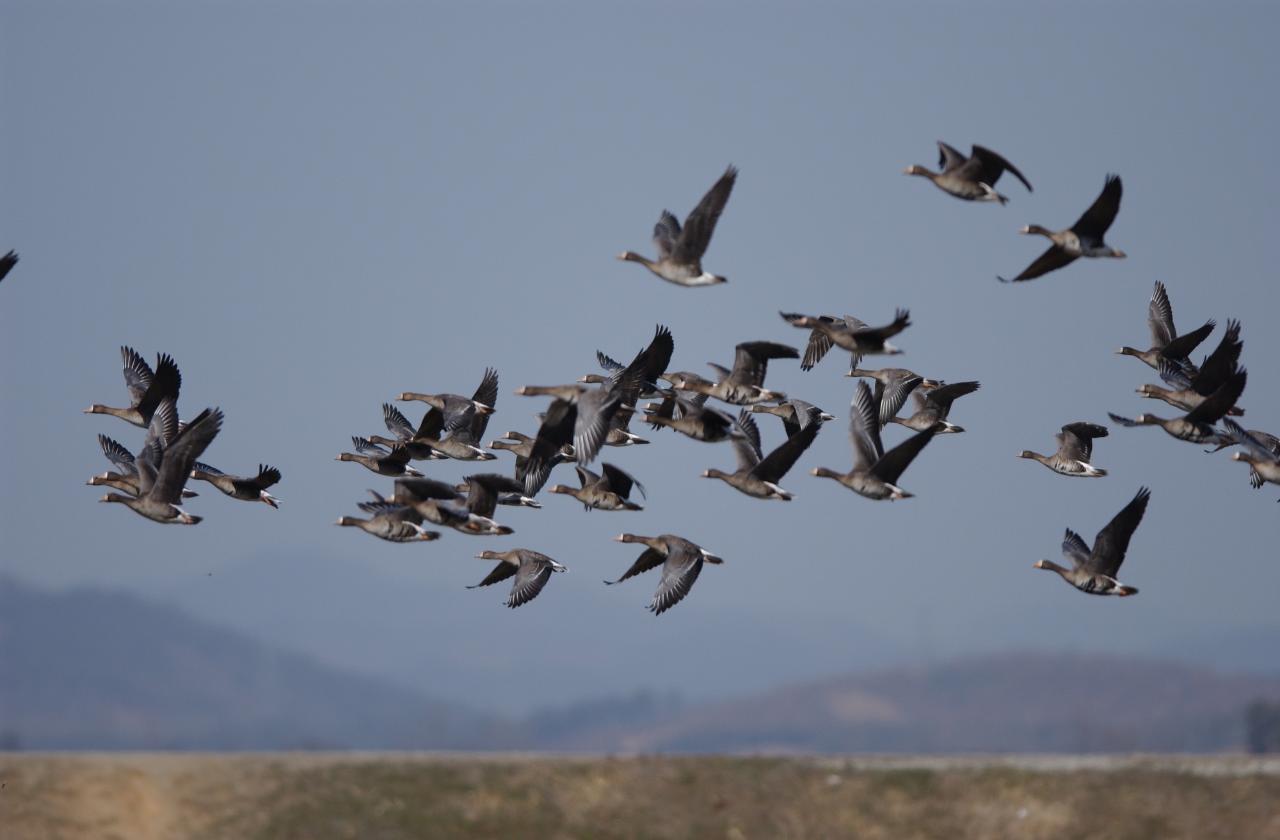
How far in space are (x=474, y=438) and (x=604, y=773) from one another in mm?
12590

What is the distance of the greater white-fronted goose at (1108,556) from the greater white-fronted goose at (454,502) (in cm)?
1000

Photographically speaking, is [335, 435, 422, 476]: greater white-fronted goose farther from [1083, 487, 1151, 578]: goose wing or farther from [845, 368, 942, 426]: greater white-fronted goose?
[1083, 487, 1151, 578]: goose wing

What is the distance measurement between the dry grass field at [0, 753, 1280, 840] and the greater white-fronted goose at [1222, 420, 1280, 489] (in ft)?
45.8

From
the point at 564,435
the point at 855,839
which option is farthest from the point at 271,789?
the point at 564,435

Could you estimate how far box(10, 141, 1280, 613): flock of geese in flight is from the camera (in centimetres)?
3006

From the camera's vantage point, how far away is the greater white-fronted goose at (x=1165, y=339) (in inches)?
1307

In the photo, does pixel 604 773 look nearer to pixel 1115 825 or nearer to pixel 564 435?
pixel 1115 825

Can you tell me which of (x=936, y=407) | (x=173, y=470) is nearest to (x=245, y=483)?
(x=173, y=470)

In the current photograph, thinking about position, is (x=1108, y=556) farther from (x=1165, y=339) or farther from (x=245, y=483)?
(x=245, y=483)

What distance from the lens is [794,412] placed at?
33812 mm

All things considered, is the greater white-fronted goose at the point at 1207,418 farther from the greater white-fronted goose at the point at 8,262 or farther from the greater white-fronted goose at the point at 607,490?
the greater white-fronted goose at the point at 8,262

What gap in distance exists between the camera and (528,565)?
110 feet

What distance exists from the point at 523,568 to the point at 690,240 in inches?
280

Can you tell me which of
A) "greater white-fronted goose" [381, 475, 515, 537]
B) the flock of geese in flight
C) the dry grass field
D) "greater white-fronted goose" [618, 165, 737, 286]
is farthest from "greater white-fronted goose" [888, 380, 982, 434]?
the dry grass field
